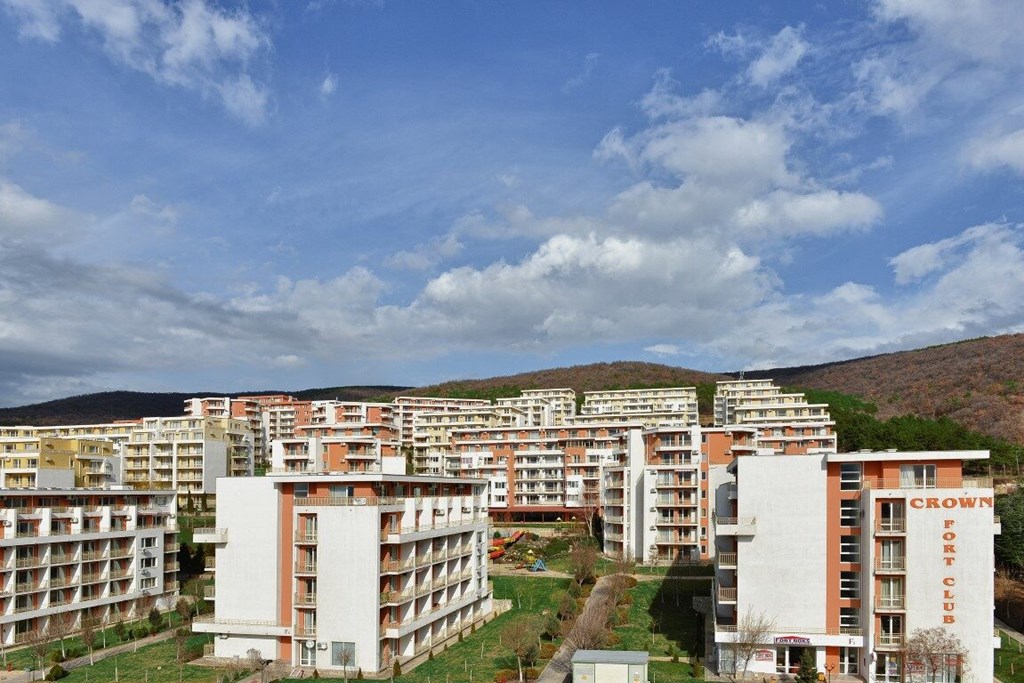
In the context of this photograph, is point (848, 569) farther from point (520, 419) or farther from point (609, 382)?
point (609, 382)

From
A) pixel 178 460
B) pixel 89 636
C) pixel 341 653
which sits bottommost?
pixel 89 636

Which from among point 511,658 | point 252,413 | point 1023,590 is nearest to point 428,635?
point 511,658

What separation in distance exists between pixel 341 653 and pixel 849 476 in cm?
2337

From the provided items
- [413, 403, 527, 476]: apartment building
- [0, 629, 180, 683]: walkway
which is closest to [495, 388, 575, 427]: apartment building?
[413, 403, 527, 476]: apartment building

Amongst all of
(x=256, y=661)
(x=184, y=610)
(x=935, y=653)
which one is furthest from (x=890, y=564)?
(x=184, y=610)

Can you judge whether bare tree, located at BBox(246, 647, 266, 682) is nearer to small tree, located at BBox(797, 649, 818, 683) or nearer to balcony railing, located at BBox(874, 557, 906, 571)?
small tree, located at BBox(797, 649, 818, 683)

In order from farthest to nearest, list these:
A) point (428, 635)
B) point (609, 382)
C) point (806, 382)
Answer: point (806, 382), point (609, 382), point (428, 635)

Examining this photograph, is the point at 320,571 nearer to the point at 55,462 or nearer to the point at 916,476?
the point at 916,476

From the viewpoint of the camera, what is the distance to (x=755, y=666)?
124 ft

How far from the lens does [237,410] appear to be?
129375 mm

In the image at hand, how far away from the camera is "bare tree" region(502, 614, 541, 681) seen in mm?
38844

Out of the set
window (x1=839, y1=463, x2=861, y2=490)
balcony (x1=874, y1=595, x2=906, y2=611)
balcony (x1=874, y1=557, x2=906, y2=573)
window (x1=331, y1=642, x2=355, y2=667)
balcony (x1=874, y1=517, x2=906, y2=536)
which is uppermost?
window (x1=839, y1=463, x2=861, y2=490)

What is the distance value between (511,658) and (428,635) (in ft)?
15.8

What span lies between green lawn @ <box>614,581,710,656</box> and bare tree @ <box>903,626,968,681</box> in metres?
9.94
